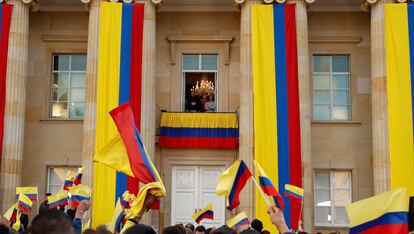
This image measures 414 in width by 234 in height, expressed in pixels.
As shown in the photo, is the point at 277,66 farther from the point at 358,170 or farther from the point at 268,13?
the point at 358,170

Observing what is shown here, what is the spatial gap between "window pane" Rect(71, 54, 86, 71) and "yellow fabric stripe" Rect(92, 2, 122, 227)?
310 cm

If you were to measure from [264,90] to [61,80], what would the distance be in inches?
313

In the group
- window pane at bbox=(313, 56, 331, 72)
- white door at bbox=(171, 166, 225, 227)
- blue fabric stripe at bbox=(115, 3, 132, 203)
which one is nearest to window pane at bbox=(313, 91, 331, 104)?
window pane at bbox=(313, 56, 331, 72)

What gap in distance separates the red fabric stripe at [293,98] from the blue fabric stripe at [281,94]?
0.13 meters

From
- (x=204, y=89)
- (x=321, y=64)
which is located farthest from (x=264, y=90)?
(x=321, y=64)

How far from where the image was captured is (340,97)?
27156mm

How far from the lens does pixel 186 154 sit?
86.4 ft

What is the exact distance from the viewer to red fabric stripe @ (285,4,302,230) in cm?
2341

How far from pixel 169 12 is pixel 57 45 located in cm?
429

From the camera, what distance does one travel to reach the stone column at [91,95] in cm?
2402

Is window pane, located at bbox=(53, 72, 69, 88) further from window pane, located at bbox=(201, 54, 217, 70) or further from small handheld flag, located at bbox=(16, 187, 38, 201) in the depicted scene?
small handheld flag, located at bbox=(16, 187, 38, 201)

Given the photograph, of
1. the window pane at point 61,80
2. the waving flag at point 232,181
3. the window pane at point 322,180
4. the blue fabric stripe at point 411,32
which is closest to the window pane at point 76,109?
the window pane at point 61,80

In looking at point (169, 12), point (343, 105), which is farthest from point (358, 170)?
point (169, 12)

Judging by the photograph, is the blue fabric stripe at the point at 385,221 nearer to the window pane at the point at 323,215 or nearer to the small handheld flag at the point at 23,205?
the small handheld flag at the point at 23,205
